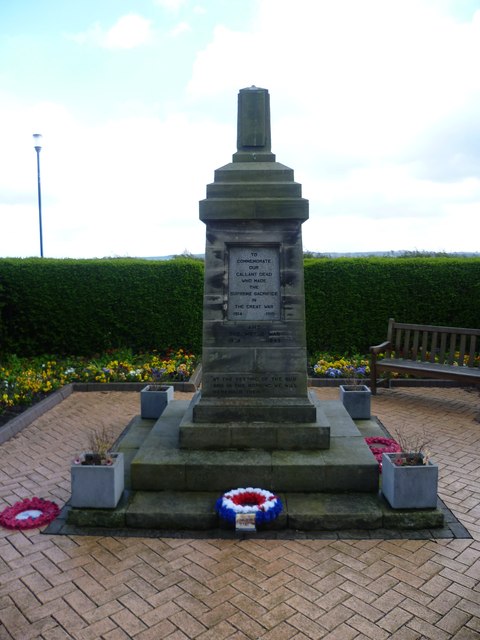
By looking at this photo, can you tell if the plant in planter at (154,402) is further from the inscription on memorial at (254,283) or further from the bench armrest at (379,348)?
the bench armrest at (379,348)

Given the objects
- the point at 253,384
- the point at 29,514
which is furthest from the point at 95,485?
the point at 253,384

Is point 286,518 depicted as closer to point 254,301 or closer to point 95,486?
point 95,486

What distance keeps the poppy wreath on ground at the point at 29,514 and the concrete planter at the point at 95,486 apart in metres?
0.32

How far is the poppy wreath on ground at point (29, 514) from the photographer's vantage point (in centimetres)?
509

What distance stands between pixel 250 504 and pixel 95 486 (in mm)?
1410

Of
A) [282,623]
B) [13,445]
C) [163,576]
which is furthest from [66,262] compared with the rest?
[282,623]

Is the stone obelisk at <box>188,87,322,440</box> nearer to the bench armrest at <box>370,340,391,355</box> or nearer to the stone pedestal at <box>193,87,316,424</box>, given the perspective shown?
the stone pedestal at <box>193,87,316,424</box>

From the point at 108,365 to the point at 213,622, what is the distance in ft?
25.8

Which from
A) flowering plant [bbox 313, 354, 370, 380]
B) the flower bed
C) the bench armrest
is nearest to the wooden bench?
the bench armrest

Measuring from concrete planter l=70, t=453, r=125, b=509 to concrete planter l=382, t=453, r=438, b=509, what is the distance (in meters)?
2.50

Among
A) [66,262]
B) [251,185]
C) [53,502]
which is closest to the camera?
[53,502]

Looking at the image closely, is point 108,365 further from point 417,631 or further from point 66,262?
point 417,631

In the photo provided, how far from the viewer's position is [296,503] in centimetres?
525

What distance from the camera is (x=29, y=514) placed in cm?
526
